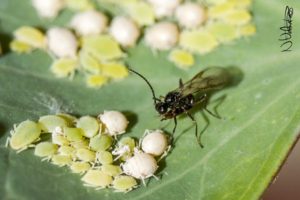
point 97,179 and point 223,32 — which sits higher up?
point 223,32

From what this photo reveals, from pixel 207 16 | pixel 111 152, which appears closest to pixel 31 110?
pixel 111 152

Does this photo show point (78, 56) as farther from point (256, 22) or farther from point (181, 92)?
point (256, 22)

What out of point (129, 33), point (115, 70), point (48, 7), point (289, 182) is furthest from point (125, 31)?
point (289, 182)

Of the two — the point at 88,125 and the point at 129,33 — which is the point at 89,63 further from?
the point at 88,125

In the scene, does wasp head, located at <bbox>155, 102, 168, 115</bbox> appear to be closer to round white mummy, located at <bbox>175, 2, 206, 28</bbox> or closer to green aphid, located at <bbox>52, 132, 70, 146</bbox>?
green aphid, located at <bbox>52, 132, 70, 146</bbox>

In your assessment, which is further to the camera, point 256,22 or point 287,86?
point 256,22

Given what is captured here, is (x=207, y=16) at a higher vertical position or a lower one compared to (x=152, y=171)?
higher

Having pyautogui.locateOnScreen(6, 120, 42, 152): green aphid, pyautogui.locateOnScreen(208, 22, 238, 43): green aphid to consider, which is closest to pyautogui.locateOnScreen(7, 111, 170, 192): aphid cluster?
pyautogui.locateOnScreen(6, 120, 42, 152): green aphid
